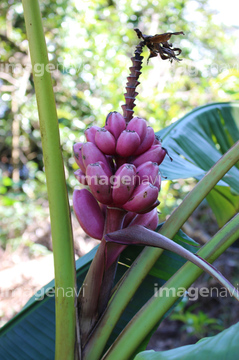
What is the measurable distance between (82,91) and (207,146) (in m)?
1.93

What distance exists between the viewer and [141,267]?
560 mm

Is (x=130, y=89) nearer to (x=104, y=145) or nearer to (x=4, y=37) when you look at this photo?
(x=104, y=145)

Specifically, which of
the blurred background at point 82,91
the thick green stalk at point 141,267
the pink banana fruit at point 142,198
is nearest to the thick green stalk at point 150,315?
the thick green stalk at point 141,267

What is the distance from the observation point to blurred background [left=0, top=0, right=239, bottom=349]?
2344 millimetres

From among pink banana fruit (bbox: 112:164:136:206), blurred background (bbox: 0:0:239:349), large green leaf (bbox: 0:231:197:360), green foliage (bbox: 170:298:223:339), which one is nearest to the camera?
pink banana fruit (bbox: 112:164:136:206)

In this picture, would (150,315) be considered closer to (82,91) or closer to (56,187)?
(56,187)

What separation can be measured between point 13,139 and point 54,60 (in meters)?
0.80

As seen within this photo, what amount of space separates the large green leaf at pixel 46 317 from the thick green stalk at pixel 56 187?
183 millimetres

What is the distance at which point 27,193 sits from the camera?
2.79 m

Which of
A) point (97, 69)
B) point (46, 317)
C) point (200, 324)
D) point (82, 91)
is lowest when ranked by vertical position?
point (200, 324)

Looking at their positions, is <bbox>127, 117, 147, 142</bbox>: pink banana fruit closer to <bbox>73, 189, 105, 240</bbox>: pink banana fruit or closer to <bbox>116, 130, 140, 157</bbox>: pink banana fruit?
<bbox>116, 130, 140, 157</bbox>: pink banana fruit

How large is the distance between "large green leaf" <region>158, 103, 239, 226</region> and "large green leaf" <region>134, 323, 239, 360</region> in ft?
1.45

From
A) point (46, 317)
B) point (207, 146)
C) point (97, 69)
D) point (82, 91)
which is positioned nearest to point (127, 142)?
point (46, 317)

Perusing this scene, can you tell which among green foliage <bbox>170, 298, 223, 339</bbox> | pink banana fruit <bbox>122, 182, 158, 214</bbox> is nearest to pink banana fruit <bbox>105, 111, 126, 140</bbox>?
pink banana fruit <bbox>122, 182, 158, 214</bbox>
